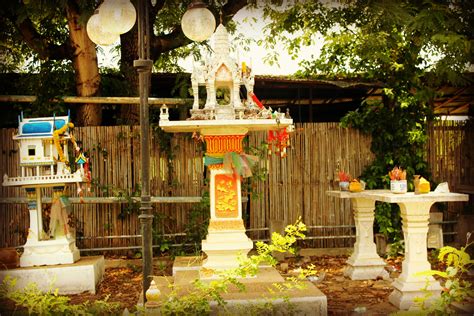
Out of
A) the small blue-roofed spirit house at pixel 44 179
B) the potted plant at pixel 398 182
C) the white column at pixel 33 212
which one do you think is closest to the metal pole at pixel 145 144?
the small blue-roofed spirit house at pixel 44 179

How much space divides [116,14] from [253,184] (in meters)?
4.78

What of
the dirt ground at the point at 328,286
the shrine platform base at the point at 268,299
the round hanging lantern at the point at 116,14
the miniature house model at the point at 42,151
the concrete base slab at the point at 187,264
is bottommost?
the dirt ground at the point at 328,286

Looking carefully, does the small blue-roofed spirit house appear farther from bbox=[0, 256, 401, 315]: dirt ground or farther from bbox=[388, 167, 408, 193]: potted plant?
bbox=[388, 167, 408, 193]: potted plant

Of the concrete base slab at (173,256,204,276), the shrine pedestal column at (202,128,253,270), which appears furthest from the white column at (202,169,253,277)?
the concrete base slab at (173,256,204,276)

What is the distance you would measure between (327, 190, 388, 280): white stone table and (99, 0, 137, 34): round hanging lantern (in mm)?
4044

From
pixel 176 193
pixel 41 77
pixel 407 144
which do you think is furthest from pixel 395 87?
pixel 41 77

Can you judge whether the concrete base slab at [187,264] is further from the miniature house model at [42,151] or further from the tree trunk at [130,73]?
the tree trunk at [130,73]

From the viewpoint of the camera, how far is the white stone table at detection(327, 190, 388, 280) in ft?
25.4

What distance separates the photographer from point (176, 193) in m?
9.07

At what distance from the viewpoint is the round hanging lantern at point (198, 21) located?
5230mm

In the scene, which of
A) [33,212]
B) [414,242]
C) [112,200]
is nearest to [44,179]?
[33,212]

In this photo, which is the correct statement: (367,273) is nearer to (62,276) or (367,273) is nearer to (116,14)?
(62,276)

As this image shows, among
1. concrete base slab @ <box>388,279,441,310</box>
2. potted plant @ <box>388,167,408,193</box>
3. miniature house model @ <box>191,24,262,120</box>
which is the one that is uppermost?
miniature house model @ <box>191,24,262,120</box>

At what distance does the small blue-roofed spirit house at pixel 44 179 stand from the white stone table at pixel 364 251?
3.71 metres
